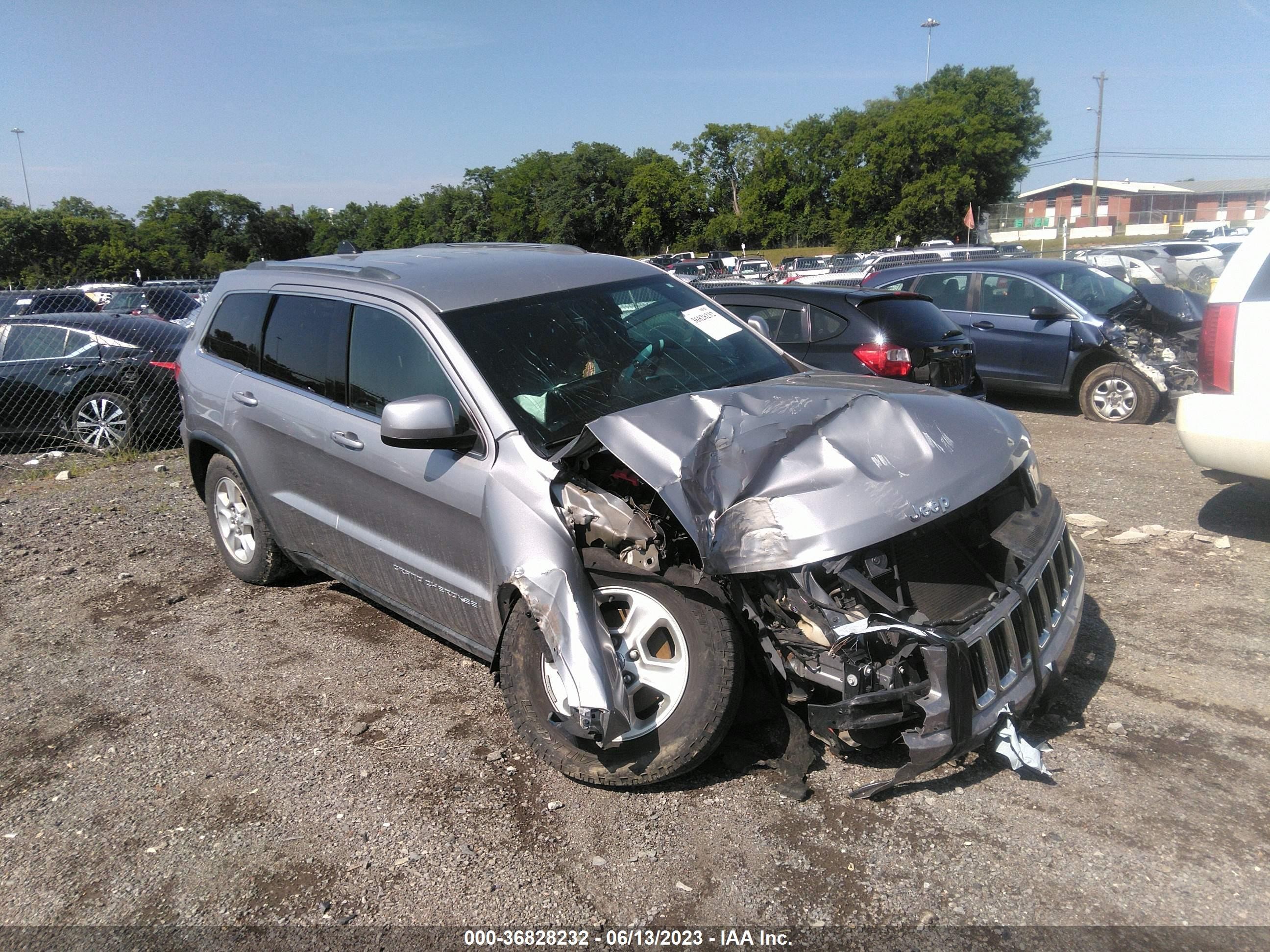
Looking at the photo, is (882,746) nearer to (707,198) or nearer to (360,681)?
(360,681)

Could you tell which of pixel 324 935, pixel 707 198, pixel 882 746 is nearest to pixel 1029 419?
pixel 882 746

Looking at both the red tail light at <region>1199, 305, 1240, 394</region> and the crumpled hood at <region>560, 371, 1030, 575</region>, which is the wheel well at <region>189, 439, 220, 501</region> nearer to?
the crumpled hood at <region>560, 371, 1030, 575</region>

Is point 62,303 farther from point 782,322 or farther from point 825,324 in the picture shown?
point 825,324

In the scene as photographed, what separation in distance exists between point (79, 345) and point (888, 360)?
8.83 meters

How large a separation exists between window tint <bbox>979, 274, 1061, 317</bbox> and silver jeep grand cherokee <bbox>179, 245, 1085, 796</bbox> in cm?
682

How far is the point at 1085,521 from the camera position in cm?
586

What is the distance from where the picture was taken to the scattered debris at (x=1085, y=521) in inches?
229

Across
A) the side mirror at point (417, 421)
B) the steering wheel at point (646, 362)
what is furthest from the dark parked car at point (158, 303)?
the side mirror at point (417, 421)

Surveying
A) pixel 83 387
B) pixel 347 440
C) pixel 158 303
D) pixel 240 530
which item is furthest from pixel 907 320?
pixel 158 303

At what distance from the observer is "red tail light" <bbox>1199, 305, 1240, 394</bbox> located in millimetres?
5145

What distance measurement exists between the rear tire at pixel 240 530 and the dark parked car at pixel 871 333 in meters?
4.20

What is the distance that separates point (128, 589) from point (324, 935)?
157 inches

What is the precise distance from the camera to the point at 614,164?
3701 inches

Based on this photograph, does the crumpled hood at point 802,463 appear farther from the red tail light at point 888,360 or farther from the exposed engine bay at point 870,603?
the red tail light at point 888,360
